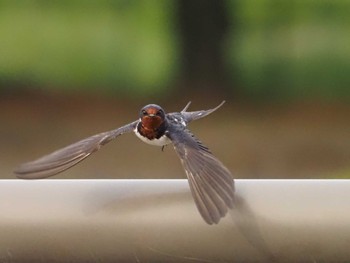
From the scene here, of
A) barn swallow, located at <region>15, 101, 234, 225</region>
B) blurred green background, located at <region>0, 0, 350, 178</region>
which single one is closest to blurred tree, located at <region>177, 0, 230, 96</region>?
blurred green background, located at <region>0, 0, 350, 178</region>

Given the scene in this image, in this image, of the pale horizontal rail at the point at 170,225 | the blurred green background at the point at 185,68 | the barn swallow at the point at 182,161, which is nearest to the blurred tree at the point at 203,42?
the blurred green background at the point at 185,68

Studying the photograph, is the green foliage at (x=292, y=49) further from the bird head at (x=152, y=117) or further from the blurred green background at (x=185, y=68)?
the bird head at (x=152, y=117)

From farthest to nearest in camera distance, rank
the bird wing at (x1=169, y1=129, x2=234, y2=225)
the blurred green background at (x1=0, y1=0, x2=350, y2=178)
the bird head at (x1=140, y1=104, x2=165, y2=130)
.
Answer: the blurred green background at (x1=0, y1=0, x2=350, y2=178)
the bird head at (x1=140, y1=104, x2=165, y2=130)
the bird wing at (x1=169, y1=129, x2=234, y2=225)

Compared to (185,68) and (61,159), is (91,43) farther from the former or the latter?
(61,159)

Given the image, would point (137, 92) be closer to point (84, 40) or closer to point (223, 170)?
point (84, 40)

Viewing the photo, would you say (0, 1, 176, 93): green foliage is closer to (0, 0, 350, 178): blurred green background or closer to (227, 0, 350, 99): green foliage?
(0, 0, 350, 178): blurred green background

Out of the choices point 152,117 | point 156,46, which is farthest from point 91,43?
point 152,117
